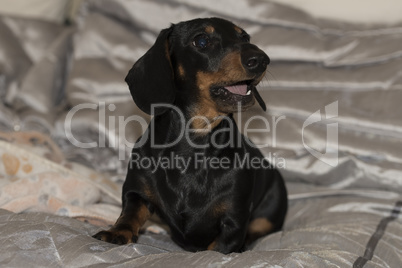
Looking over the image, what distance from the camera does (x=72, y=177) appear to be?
208cm

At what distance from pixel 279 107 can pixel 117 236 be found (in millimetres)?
1247

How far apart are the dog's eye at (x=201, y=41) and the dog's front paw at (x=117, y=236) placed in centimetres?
66

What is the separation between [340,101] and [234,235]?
3.53 feet

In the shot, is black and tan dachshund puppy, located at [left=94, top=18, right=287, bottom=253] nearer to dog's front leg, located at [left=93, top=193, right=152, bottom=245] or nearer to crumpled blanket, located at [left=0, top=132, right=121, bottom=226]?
dog's front leg, located at [left=93, top=193, right=152, bottom=245]

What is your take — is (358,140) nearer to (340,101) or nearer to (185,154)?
(340,101)

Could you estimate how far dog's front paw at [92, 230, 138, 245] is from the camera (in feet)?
5.18

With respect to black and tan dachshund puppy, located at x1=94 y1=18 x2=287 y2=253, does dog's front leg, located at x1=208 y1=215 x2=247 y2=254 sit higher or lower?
lower

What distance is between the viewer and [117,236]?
1.60 metres

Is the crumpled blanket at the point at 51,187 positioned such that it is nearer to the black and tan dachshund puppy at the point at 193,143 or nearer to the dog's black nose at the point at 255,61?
the black and tan dachshund puppy at the point at 193,143

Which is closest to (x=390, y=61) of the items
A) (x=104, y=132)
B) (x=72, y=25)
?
(x=104, y=132)

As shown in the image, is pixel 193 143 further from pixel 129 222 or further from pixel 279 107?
pixel 279 107

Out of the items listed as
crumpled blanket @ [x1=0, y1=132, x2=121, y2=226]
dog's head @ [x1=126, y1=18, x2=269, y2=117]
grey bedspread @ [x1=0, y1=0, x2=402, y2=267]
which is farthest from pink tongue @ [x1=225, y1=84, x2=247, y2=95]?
crumpled blanket @ [x1=0, y1=132, x2=121, y2=226]

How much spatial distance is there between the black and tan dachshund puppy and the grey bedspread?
6.7 inches

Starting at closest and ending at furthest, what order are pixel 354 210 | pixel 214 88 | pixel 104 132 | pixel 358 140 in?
pixel 214 88, pixel 354 210, pixel 358 140, pixel 104 132
